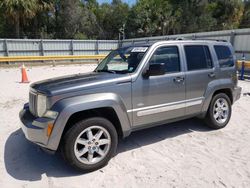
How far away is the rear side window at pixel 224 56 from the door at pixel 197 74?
33 centimetres

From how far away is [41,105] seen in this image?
3.46m

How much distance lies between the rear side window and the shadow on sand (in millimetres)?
1498

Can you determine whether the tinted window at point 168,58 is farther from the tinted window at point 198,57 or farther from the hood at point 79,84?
the hood at point 79,84

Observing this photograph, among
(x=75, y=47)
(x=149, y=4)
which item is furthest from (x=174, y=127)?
(x=149, y=4)

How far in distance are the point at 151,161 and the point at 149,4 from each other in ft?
119

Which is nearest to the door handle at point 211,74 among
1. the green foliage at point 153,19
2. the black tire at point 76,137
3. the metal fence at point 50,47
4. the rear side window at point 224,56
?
the rear side window at point 224,56

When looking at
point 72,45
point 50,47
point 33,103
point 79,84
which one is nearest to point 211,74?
point 79,84

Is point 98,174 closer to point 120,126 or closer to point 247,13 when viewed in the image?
point 120,126

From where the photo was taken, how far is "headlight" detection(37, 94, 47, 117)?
3.39 meters

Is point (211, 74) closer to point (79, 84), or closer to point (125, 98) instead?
point (125, 98)

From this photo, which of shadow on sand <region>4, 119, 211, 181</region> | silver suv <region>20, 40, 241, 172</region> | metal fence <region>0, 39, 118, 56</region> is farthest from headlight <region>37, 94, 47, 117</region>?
metal fence <region>0, 39, 118, 56</region>

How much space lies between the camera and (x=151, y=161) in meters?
3.84

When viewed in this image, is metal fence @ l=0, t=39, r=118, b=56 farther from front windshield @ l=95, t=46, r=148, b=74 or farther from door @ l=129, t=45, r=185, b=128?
door @ l=129, t=45, r=185, b=128

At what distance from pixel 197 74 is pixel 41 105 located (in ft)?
9.82
